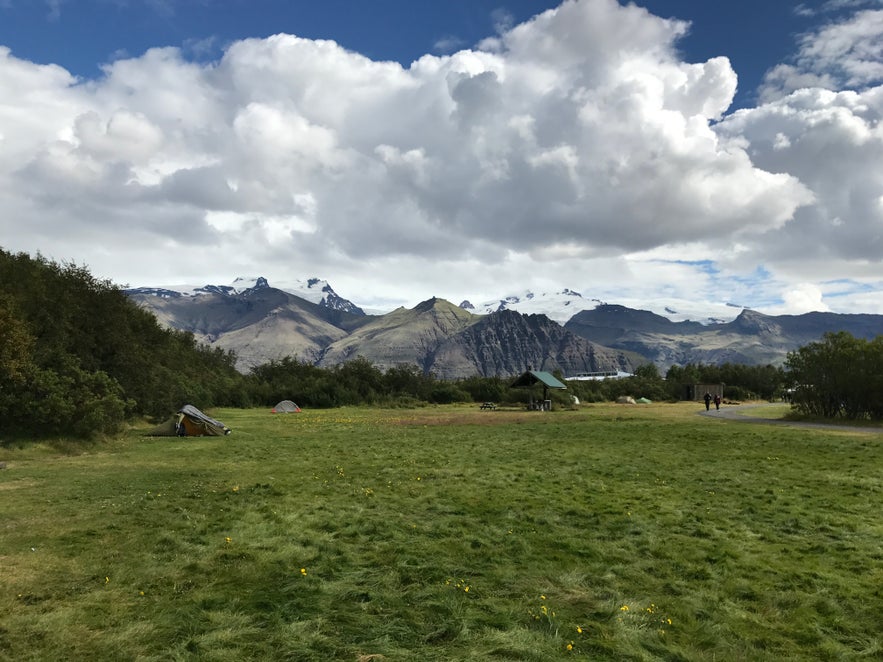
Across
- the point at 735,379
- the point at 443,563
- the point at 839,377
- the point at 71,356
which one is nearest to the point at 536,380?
the point at 839,377

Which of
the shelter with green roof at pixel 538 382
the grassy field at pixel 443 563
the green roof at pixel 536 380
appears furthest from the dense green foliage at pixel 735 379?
the grassy field at pixel 443 563

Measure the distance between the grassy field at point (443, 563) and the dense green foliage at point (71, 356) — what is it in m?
6.89

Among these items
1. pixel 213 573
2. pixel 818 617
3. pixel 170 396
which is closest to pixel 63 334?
pixel 170 396

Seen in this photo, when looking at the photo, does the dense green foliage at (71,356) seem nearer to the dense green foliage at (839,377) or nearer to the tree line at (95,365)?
the tree line at (95,365)

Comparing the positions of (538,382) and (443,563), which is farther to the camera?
(538,382)

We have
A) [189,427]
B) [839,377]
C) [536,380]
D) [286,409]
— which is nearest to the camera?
[189,427]

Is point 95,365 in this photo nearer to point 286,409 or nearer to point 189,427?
point 189,427

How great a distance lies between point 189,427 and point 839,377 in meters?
46.6

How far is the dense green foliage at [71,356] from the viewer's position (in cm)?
2550

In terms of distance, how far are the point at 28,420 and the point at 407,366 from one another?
Result: 70057 mm

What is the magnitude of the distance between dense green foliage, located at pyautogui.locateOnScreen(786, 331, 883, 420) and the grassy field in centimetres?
2157

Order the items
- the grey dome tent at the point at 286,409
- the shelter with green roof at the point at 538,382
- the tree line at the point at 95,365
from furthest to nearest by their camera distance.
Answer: the grey dome tent at the point at 286,409 → the shelter with green roof at the point at 538,382 → the tree line at the point at 95,365

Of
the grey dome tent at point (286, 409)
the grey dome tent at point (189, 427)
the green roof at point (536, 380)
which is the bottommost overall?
the grey dome tent at point (286, 409)

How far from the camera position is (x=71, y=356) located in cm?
3000
